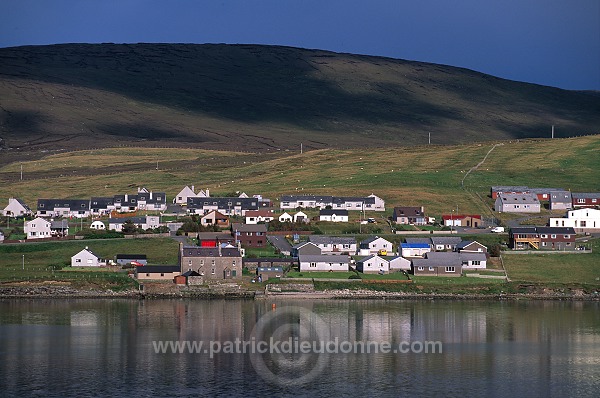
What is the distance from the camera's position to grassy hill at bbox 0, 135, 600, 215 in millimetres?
102875

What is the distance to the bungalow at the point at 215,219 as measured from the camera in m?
86.0

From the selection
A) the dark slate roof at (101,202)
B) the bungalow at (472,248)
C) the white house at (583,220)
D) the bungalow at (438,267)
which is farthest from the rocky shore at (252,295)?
the dark slate roof at (101,202)

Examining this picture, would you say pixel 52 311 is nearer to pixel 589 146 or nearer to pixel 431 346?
pixel 431 346

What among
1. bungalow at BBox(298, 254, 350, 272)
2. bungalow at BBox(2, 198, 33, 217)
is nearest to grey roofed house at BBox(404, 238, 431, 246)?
bungalow at BBox(298, 254, 350, 272)

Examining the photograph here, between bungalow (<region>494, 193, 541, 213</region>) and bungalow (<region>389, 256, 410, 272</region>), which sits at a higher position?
bungalow (<region>494, 193, 541, 213</region>)

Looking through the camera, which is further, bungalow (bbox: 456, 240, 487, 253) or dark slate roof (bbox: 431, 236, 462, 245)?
dark slate roof (bbox: 431, 236, 462, 245)

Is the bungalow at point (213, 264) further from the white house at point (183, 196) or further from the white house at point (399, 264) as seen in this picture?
the white house at point (183, 196)

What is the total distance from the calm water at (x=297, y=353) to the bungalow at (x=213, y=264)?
463 cm

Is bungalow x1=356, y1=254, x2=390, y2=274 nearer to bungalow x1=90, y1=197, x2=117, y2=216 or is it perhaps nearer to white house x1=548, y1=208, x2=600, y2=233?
white house x1=548, y1=208, x2=600, y2=233

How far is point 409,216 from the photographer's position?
288ft

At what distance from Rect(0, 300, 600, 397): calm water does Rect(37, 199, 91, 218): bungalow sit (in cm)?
3382

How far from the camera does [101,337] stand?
5053 cm

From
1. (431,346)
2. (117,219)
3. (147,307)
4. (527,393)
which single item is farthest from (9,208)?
(527,393)

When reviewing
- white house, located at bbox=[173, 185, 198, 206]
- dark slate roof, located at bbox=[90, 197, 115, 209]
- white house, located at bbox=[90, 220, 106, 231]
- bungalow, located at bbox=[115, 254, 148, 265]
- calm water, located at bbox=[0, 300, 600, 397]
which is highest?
white house, located at bbox=[173, 185, 198, 206]
